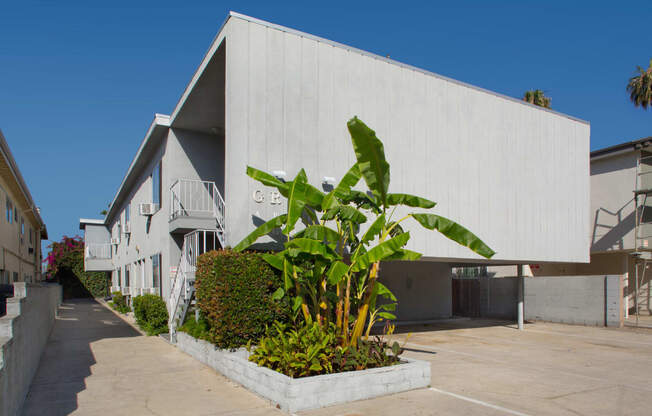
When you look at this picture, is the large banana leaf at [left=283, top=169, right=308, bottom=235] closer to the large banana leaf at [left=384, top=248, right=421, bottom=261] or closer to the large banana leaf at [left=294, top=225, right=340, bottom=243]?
the large banana leaf at [left=294, top=225, right=340, bottom=243]

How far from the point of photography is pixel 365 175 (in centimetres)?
920

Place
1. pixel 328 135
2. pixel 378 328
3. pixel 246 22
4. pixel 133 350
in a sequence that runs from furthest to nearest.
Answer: pixel 378 328 → pixel 133 350 → pixel 328 135 → pixel 246 22

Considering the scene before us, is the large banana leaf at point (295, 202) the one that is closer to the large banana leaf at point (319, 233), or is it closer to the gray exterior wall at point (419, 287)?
the large banana leaf at point (319, 233)

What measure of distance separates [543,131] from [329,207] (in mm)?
9467

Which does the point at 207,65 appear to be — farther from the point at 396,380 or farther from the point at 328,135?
the point at 396,380

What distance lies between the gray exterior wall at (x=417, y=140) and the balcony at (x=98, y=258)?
24.2 meters

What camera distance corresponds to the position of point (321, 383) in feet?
23.1

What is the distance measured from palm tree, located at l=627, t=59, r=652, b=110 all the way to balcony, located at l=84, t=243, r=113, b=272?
3357 centimetres

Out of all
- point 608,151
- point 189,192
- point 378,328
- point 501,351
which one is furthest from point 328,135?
point 608,151

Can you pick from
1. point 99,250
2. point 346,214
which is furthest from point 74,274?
point 346,214

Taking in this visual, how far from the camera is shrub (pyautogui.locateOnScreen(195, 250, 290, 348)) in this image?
907 cm

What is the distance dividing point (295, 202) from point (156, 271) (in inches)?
373

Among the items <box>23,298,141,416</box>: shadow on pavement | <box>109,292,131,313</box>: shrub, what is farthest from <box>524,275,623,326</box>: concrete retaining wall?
<box>109,292,131,313</box>: shrub

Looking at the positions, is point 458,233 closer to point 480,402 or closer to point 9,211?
point 480,402
